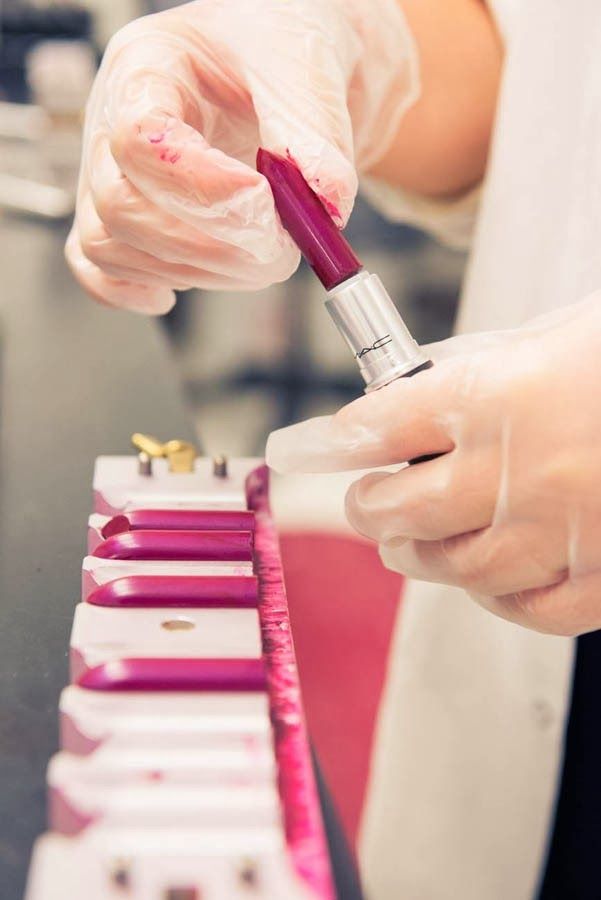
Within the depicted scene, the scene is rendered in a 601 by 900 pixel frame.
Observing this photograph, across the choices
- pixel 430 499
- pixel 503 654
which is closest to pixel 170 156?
pixel 430 499

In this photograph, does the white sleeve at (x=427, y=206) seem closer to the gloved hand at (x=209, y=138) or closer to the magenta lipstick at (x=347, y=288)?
the gloved hand at (x=209, y=138)

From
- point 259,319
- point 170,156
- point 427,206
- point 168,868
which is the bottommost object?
point 168,868

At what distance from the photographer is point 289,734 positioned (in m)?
0.41

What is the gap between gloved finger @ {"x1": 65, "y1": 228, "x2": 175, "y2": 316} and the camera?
728mm

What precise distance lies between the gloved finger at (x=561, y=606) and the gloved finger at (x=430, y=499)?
0.06 metres

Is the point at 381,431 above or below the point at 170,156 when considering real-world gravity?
below

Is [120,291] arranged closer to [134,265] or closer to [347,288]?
[134,265]

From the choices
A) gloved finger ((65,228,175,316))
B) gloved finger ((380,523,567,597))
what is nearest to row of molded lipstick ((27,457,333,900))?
gloved finger ((380,523,567,597))

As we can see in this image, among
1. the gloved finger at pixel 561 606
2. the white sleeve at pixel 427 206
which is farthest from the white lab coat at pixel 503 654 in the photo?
the gloved finger at pixel 561 606

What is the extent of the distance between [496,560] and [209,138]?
0.36 meters

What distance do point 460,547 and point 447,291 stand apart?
1716mm

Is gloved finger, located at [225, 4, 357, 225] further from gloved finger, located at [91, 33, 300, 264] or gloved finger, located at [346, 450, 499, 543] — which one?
gloved finger, located at [346, 450, 499, 543]

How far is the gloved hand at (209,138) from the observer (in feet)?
1.79

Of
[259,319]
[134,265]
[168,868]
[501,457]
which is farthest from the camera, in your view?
[259,319]
